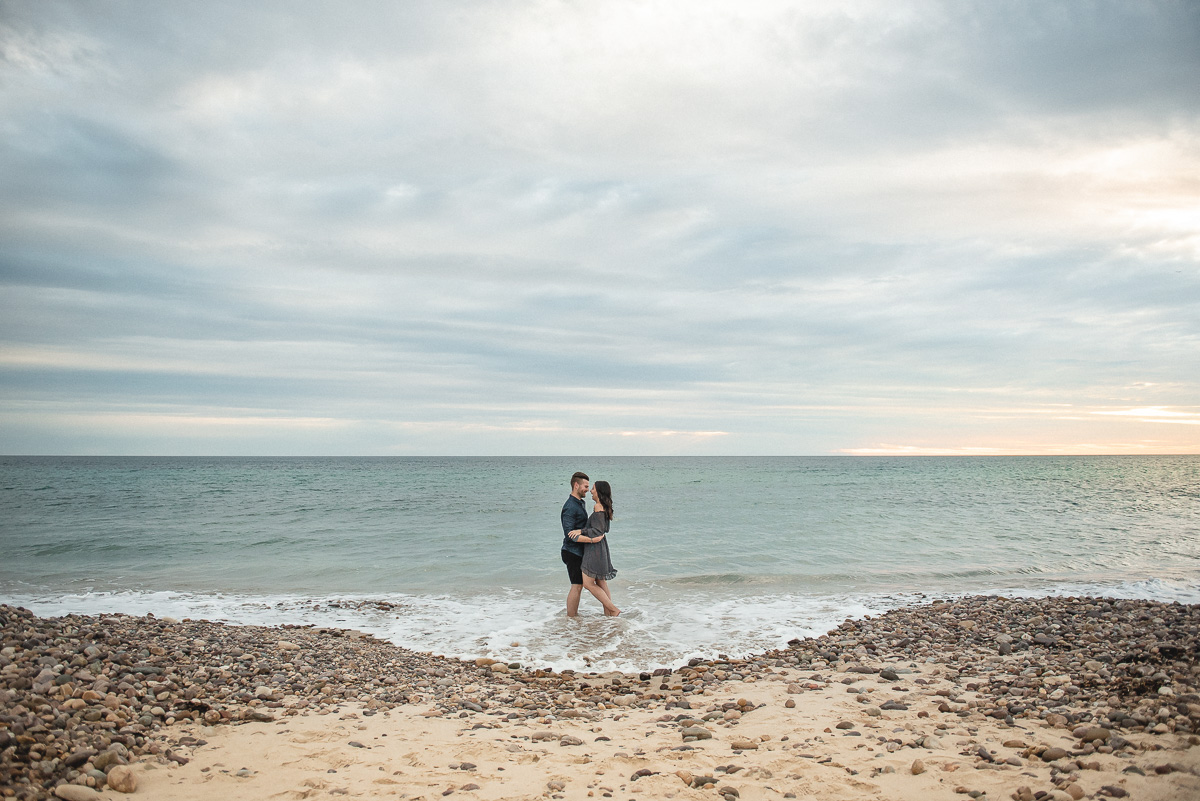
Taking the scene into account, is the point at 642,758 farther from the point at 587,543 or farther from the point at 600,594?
the point at 600,594

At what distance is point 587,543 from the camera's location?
10.4m

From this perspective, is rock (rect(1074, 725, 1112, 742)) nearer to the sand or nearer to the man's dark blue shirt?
the sand

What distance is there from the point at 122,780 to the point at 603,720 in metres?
3.72

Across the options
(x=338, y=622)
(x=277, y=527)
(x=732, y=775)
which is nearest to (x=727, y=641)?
(x=732, y=775)

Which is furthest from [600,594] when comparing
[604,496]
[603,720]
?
[603,720]

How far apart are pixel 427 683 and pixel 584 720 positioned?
2.15 meters

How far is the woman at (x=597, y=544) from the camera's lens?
33.7 ft

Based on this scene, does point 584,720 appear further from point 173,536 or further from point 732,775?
point 173,536

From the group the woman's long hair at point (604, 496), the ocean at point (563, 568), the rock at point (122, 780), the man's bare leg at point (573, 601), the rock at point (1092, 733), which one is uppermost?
the woman's long hair at point (604, 496)

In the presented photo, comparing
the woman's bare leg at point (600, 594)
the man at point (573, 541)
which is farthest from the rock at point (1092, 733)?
the man at point (573, 541)

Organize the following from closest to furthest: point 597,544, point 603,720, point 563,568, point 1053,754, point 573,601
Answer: point 1053,754 < point 603,720 < point 597,544 < point 573,601 < point 563,568

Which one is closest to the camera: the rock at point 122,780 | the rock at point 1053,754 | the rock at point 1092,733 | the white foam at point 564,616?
the rock at point 122,780

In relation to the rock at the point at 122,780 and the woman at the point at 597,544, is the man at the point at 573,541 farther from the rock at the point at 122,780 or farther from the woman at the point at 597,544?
the rock at the point at 122,780

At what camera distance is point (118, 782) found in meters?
4.25
